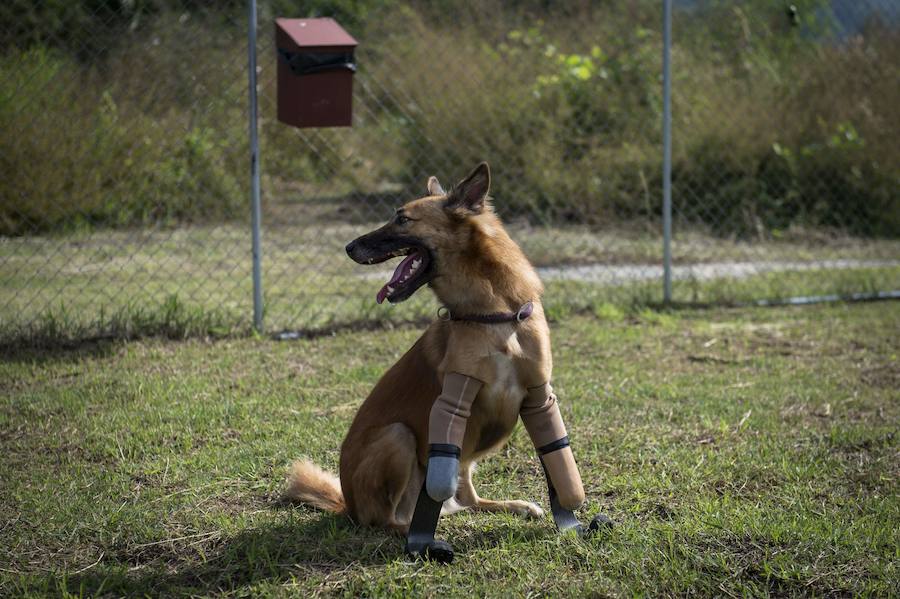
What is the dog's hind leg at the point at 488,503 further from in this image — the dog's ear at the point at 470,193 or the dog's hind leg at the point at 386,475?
the dog's ear at the point at 470,193

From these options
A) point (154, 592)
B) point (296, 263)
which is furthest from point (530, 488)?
point (296, 263)

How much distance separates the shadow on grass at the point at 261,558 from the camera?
8.64 feet

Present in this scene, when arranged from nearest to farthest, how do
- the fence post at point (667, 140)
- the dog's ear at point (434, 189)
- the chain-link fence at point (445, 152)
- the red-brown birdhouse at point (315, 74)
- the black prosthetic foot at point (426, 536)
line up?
the black prosthetic foot at point (426, 536) < the dog's ear at point (434, 189) < the red-brown birdhouse at point (315, 74) < the chain-link fence at point (445, 152) < the fence post at point (667, 140)

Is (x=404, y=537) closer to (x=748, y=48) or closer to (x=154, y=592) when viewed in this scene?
(x=154, y=592)

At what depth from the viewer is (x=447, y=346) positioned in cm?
287

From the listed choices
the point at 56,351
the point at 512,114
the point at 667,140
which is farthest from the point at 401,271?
the point at 512,114

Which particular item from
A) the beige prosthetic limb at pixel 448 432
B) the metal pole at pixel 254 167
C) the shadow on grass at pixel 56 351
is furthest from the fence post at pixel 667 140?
the beige prosthetic limb at pixel 448 432

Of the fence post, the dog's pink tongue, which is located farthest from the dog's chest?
the fence post

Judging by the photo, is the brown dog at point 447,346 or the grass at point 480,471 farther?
the brown dog at point 447,346

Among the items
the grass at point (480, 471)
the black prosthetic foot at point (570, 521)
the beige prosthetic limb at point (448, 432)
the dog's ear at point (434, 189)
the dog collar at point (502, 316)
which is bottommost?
the grass at point (480, 471)

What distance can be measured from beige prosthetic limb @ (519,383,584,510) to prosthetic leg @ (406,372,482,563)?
24cm

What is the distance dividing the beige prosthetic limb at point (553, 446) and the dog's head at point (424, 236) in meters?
0.52

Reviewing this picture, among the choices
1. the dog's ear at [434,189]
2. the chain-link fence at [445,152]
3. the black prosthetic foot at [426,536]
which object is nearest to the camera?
the black prosthetic foot at [426,536]

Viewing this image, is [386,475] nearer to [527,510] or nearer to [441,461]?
[441,461]
